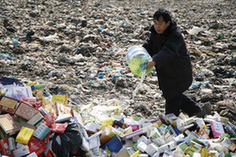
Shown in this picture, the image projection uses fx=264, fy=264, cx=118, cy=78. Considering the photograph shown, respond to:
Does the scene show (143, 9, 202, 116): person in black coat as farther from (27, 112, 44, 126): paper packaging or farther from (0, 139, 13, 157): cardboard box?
(0, 139, 13, 157): cardboard box

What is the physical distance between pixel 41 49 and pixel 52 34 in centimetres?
111

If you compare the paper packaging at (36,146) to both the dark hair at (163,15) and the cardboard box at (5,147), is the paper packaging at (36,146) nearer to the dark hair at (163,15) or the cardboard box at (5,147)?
the cardboard box at (5,147)

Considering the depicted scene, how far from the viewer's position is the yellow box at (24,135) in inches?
86.4

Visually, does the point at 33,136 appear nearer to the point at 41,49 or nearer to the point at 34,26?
the point at 41,49

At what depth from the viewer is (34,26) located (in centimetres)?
727

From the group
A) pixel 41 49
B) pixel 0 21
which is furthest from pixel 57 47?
pixel 0 21

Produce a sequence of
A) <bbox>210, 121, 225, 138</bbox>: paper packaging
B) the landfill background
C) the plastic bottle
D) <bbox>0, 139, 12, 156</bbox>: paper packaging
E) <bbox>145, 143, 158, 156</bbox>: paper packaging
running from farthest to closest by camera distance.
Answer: the landfill background < <bbox>210, 121, 225, 138</bbox>: paper packaging < the plastic bottle < <bbox>145, 143, 158, 156</bbox>: paper packaging < <bbox>0, 139, 12, 156</bbox>: paper packaging

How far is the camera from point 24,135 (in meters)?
2.23

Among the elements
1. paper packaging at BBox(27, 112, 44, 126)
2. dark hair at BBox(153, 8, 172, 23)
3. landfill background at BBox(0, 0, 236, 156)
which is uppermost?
dark hair at BBox(153, 8, 172, 23)

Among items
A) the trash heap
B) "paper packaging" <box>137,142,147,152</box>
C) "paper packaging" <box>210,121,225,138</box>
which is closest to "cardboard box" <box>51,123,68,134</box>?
→ the trash heap

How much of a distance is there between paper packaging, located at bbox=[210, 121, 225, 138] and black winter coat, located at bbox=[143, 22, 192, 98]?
53cm

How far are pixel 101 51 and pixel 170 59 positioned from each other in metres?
3.75

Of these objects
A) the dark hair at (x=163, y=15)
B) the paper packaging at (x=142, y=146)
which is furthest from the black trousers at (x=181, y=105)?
the dark hair at (x=163, y=15)

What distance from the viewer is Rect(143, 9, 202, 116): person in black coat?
8.09 feet
